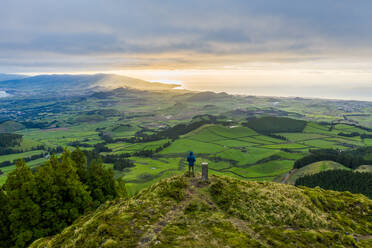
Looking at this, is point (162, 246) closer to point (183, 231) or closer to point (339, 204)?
point (183, 231)

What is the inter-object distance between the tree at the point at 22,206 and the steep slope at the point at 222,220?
8.50 metres

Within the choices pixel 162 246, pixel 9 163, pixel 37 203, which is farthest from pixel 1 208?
pixel 9 163

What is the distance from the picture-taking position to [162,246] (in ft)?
76.0

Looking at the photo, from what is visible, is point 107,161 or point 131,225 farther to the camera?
point 107,161

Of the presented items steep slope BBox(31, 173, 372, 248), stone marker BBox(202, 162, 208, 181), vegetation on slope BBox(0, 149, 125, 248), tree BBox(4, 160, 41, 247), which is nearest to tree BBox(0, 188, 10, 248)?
vegetation on slope BBox(0, 149, 125, 248)

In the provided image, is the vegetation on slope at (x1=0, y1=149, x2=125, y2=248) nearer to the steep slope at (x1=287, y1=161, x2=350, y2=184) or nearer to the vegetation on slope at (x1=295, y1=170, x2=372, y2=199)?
the vegetation on slope at (x1=295, y1=170, x2=372, y2=199)

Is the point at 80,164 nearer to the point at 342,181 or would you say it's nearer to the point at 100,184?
the point at 100,184

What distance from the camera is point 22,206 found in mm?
41781

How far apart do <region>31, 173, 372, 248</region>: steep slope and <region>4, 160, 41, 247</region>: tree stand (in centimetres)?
850

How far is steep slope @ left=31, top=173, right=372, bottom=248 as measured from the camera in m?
25.7

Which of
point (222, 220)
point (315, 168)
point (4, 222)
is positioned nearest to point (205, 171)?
point (222, 220)

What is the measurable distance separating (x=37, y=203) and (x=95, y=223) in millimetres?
23696

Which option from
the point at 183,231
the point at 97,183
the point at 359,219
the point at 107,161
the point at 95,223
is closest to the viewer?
the point at 183,231

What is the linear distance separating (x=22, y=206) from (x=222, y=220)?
1460 inches
